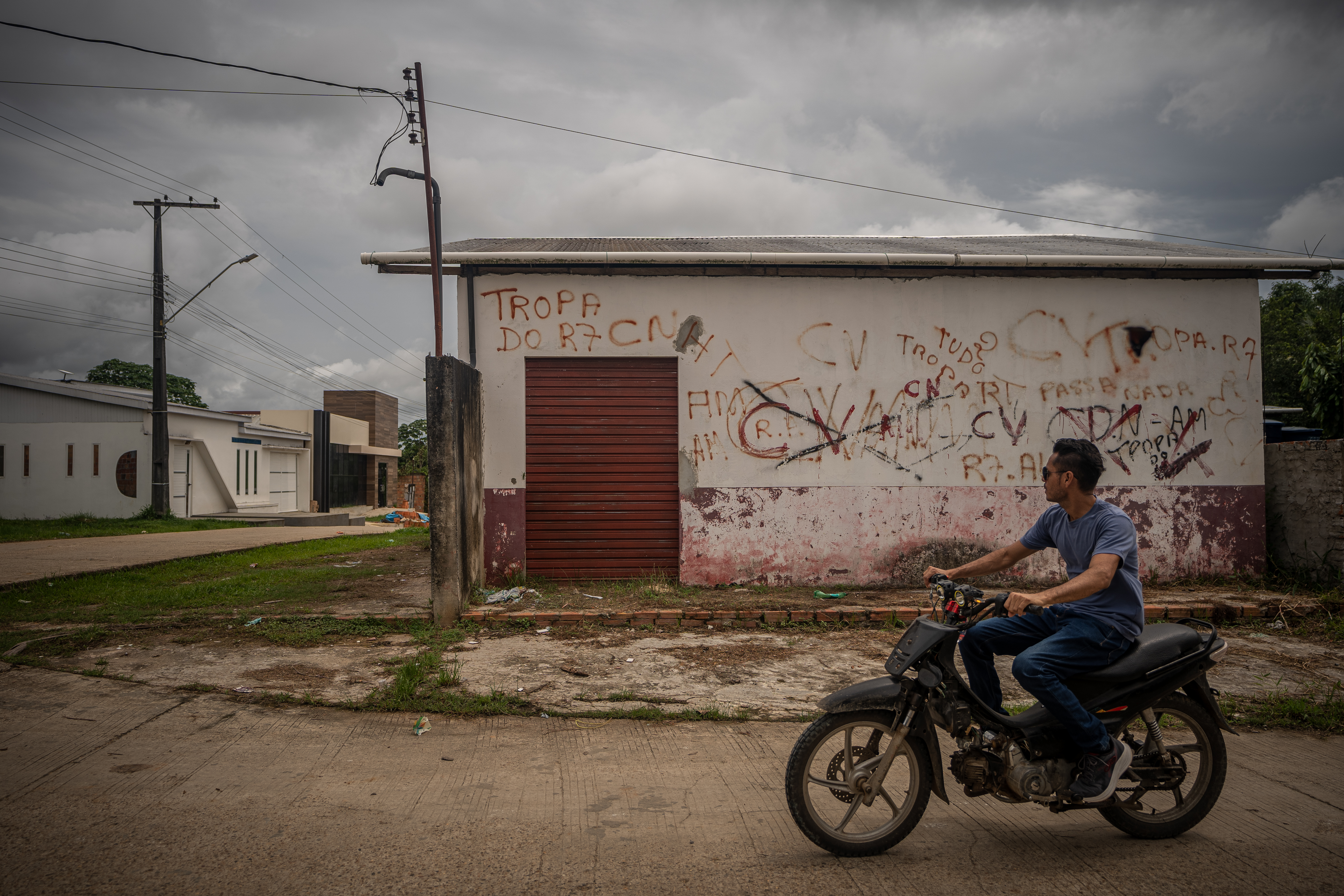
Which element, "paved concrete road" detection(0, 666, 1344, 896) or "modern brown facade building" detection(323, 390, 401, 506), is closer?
"paved concrete road" detection(0, 666, 1344, 896)

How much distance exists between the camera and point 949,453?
8031 mm

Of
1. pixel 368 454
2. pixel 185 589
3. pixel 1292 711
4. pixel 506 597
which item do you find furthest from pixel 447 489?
pixel 368 454

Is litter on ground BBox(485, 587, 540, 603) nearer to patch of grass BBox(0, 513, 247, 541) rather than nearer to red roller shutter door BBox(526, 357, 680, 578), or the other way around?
red roller shutter door BBox(526, 357, 680, 578)

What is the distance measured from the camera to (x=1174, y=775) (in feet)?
9.62

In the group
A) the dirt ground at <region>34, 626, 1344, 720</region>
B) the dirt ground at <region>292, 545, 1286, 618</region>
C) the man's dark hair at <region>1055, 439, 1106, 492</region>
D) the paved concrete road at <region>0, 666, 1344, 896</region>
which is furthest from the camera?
the dirt ground at <region>292, 545, 1286, 618</region>

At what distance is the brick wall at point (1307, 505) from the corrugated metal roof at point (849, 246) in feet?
7.33

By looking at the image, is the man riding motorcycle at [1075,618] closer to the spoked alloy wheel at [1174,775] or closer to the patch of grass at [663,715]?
the spoked alloy wheel at [1174,775]

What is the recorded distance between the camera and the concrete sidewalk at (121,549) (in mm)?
9617

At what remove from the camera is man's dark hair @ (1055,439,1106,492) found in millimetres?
2973

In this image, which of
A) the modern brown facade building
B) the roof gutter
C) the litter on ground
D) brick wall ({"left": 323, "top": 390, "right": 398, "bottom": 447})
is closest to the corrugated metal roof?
the roof gutter

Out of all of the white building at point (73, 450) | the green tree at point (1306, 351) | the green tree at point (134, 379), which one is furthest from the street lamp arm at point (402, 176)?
the green tree at point (134, 379)

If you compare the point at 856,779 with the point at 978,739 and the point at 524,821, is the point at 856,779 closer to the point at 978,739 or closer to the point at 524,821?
the point at 978,739

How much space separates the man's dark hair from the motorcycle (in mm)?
571

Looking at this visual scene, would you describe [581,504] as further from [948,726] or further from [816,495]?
[948,726]
